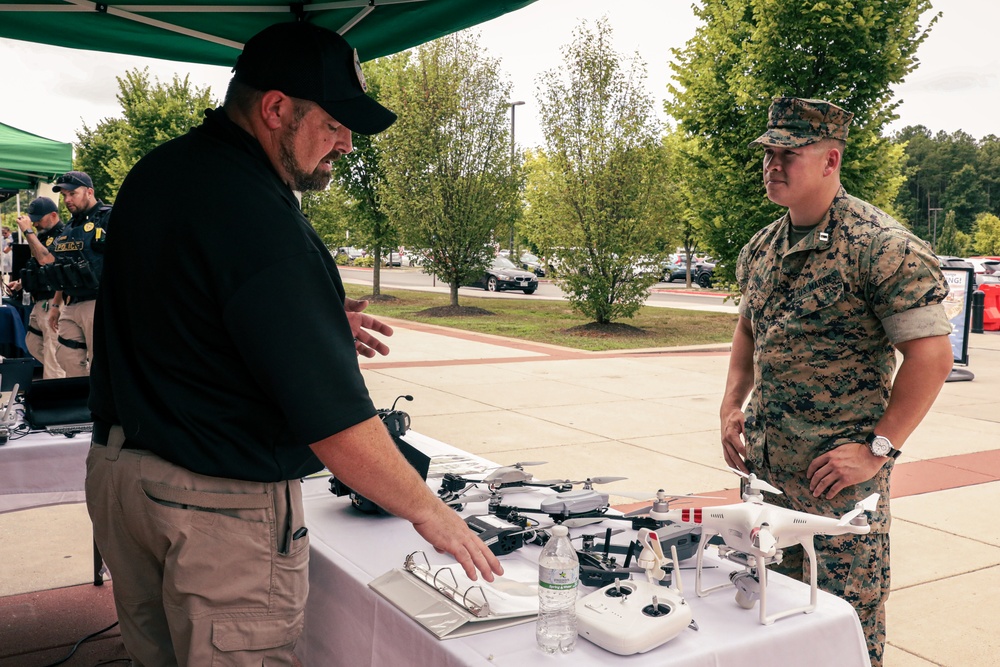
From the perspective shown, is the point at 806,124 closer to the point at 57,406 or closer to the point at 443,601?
the point at 443,601

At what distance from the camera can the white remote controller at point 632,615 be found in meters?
1.61

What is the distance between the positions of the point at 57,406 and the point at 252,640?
7.07 feet

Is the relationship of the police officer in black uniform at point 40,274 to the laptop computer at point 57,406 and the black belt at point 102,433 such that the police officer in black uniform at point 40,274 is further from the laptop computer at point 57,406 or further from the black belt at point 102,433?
the black belt at point 102,433

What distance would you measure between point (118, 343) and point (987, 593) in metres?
4.38

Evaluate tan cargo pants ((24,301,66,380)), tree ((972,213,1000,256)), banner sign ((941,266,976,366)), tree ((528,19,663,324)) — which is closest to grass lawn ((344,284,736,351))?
tree ((528,19,663,324))

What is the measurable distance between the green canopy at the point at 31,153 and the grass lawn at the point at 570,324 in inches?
351

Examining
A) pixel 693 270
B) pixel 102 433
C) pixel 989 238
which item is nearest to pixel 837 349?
pixel 102 433

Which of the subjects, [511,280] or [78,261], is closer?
[78,261]

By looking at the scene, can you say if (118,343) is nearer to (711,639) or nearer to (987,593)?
(711,639)

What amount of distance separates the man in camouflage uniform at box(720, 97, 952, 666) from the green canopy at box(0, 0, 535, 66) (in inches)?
58.9

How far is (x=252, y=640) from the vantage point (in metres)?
1.75

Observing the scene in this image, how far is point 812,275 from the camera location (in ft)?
8.49

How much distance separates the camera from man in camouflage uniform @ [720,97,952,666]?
2.40 metres

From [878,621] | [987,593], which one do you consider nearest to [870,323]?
[878,621]
